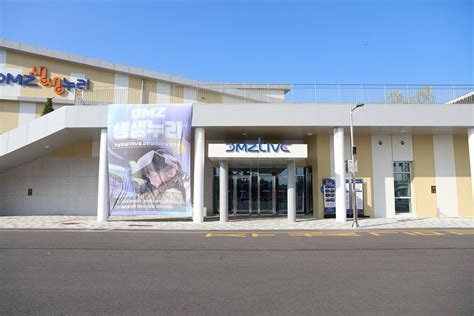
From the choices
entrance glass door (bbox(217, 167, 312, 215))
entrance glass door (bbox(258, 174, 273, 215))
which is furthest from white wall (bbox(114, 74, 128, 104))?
entrance glass door (bbox(258, 174, 273, 215))

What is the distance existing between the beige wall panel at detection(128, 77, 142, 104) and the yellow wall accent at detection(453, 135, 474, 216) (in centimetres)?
2199

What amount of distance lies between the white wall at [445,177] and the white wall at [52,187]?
Result: 20528 millimetres

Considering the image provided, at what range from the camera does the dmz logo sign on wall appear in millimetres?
19562

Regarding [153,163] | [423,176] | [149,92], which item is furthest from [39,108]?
[423,176]

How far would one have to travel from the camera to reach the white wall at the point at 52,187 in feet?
81.1

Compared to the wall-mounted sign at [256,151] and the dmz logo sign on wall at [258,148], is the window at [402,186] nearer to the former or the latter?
the wall-mounted sign at [256,151]

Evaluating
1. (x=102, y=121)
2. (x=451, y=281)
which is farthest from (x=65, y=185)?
(x=451, y=281)

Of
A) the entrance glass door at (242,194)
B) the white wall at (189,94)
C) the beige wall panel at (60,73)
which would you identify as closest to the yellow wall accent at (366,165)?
the entrance glass door at (242,194)

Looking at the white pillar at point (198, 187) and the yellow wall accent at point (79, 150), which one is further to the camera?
the yellow wall accent at point (79, 150)

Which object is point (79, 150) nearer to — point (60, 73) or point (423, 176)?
point (60, 73)

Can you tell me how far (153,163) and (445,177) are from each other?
637 inches

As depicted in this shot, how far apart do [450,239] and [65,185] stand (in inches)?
851

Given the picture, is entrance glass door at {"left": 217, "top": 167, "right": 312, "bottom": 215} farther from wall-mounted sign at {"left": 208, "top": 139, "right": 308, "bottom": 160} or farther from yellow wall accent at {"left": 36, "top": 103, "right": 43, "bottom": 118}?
yellow wall accent at {"left": 36, "top": 103, "right": 43, "bottom": 118}

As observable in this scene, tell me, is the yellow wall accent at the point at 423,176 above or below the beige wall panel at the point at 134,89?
below
